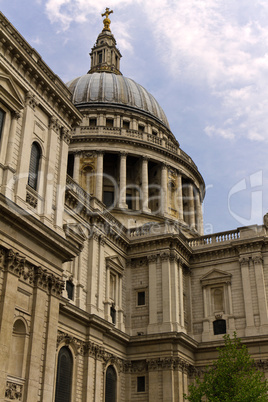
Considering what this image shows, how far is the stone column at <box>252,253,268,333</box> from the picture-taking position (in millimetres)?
38438

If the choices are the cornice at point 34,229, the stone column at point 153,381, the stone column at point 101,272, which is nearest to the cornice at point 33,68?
the cornice at point 34,229

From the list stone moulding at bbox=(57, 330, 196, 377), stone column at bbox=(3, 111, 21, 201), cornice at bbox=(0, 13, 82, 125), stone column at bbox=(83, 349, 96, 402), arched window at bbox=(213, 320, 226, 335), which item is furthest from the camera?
arched window at bbox=(213, 320, 226, 335)

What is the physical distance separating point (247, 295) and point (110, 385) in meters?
12.1

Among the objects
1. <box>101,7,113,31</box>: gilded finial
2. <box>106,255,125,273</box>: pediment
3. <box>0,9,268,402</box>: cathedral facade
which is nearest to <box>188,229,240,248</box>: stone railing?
<box>0,9,268,402</box>: cathedral facade

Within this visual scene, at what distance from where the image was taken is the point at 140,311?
39750 millimetres

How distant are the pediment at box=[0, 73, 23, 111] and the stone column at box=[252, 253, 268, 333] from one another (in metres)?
23.3

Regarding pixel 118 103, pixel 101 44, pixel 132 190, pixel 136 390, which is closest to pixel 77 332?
pixel 136 390

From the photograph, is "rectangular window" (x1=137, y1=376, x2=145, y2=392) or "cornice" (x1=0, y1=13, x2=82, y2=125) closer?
"cornice" (x1=0, y1=13, x2=82, y2=125)

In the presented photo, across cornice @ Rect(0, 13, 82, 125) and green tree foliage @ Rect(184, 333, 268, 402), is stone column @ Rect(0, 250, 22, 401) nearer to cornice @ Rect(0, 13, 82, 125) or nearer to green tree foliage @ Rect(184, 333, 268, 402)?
cornice @ Rect(0, 13, 82, 125)

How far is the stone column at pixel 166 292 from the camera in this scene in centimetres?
3779

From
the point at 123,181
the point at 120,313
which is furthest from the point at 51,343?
the point at 123,181

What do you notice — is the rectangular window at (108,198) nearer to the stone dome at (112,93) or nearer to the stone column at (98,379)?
the stone dome at (112,93)

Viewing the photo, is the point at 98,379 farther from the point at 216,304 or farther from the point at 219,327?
the point at 216,304

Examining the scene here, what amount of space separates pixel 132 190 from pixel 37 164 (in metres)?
31.1
